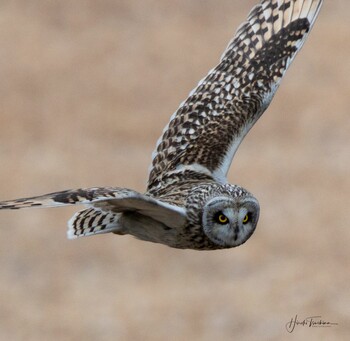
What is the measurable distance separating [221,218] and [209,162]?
0.90 metres

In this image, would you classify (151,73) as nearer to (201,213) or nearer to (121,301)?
(121,301)

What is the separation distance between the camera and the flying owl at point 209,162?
427 inches

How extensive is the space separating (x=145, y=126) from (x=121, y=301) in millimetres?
3173

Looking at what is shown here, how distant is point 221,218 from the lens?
10898 mm

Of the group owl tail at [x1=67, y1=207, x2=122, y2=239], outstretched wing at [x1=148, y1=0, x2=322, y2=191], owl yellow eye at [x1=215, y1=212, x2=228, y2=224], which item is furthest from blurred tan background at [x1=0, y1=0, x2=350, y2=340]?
owl yellow eye at [x1=215, y1=212, x2=228, y2=224]

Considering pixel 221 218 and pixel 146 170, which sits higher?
pixel 146 170

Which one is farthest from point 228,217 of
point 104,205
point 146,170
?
point 146,170

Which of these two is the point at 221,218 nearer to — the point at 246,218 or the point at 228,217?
the point at 228,217

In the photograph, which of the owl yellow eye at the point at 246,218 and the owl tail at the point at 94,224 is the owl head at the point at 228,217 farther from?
the owl tail at the point at 94,224

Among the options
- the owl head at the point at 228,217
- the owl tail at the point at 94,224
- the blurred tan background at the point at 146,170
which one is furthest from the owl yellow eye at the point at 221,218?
the blurred tan background at the point at 146,170

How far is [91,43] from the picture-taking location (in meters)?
27.5

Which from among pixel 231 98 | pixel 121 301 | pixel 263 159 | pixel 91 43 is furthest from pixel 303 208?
pixel 231 98

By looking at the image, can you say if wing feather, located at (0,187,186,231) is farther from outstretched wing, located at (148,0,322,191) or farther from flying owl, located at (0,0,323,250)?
outstretched wing, located at (148,0,322,191)

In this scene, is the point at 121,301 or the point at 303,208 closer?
the point at 121,301
